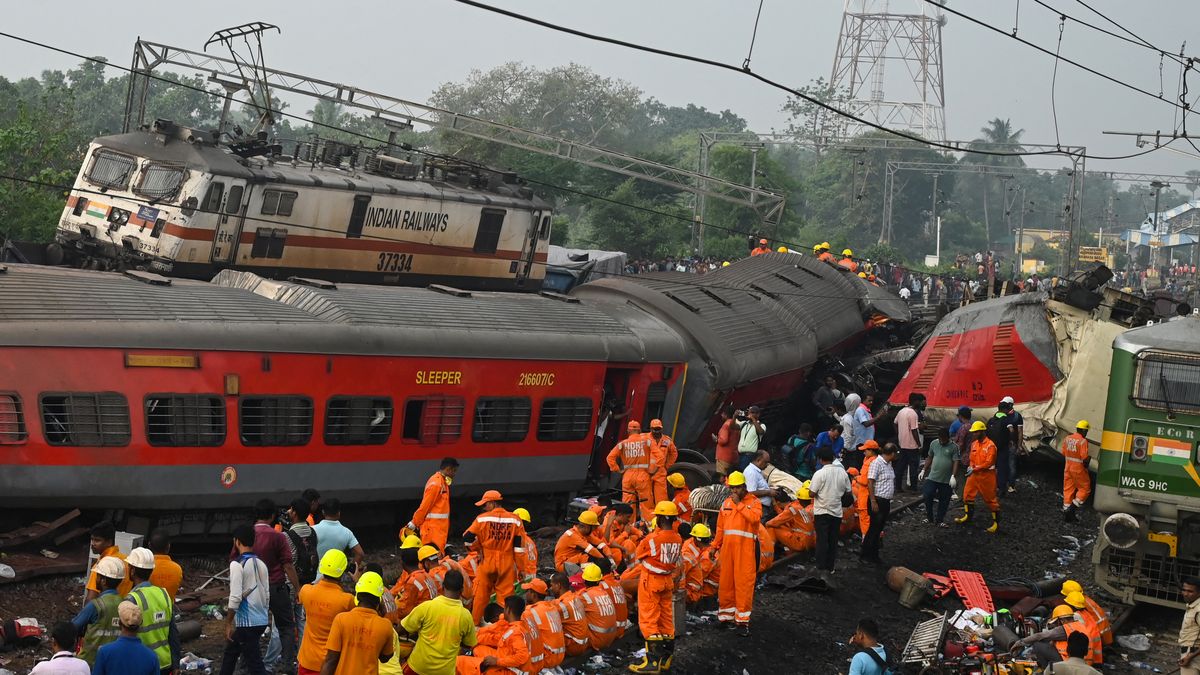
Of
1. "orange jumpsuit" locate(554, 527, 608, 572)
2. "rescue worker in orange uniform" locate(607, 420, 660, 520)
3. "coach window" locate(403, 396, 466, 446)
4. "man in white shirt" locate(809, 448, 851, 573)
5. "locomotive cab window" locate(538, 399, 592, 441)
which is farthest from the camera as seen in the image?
"locomotive cab window" locate(538, 399, 592, 441)

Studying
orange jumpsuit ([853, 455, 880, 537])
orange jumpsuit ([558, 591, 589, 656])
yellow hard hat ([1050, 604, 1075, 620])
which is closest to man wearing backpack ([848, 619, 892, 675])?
orange jumpsuit ([558, 591, 589, 656])

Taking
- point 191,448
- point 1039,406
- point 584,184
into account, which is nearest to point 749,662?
point 191,448

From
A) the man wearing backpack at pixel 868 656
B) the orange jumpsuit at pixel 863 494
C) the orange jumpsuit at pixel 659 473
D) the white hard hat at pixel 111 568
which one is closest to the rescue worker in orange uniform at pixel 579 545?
the orange jumpsuit at pixel 659 473

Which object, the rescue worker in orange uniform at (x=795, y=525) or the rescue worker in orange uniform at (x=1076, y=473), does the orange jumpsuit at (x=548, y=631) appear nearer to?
the rescue worker in orange uniform at (x=795, y=525)

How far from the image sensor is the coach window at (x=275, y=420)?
1531 cm

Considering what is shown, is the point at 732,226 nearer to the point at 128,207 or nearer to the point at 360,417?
the point at 128,207

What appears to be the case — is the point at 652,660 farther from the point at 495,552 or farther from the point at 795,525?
the point at 795,525

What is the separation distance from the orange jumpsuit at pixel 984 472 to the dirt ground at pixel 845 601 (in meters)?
0.54

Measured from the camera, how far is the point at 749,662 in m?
13.8

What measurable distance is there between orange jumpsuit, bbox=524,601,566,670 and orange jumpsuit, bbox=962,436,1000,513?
9.11 meters

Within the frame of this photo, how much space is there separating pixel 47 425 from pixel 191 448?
4.93 feet

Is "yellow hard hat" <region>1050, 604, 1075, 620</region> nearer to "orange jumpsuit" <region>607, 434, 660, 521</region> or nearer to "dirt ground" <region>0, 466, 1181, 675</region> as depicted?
"dirt ground" <region>0, 466, 1181, 675</region>

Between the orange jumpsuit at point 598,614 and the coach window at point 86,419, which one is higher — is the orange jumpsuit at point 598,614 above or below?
below

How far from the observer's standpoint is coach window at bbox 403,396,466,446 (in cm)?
1723
